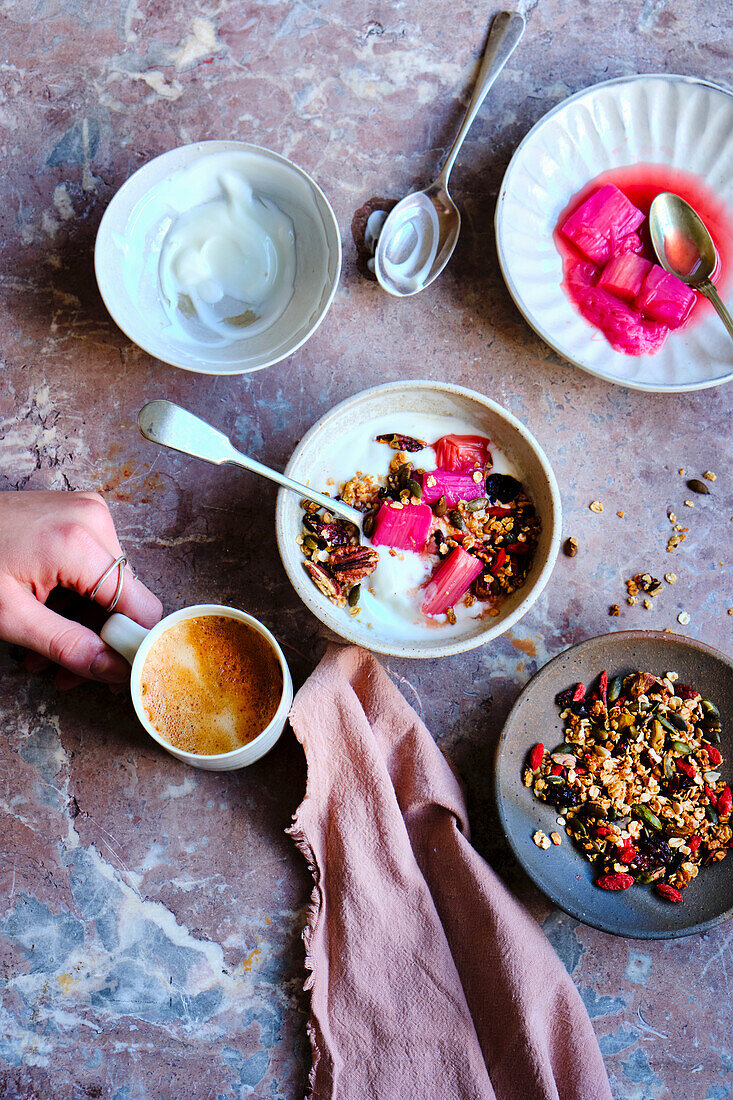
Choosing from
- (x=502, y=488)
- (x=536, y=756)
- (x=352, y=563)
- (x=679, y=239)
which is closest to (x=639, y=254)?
(x=679, y=239)

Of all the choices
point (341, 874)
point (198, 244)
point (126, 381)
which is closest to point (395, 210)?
point (198, 244)

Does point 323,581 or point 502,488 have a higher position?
point 502,488

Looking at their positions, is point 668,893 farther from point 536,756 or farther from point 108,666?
point 108,666

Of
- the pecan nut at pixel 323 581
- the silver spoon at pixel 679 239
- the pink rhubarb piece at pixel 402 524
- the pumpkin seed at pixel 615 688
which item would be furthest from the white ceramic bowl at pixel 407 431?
the silver spoon at pixel 679 239

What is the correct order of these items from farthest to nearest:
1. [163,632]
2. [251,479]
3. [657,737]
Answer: [251,479] < [657,737] < [163,632]

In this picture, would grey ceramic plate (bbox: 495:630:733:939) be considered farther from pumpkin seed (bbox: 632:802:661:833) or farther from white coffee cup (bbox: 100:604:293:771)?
white coffee cup (bbox: 100:604:293:771)

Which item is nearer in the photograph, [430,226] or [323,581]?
[323,581]

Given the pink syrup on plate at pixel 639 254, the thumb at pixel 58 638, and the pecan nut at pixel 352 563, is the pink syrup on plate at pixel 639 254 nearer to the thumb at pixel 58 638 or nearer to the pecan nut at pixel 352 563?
the pecan nut at pixel 352 563

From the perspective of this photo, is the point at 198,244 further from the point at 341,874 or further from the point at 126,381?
the point at 341,874

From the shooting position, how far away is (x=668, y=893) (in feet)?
4.21

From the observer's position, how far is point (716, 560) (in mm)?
1458

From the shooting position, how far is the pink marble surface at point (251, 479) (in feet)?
4.42

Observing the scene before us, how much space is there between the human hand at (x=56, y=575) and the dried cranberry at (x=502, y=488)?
64cm

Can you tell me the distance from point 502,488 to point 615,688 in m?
0.39
